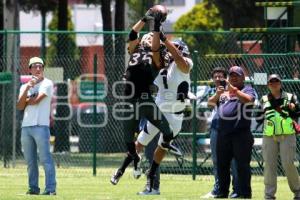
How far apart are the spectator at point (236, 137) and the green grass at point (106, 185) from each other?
759 millimetres

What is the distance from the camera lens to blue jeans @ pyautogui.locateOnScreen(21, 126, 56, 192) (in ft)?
52.7

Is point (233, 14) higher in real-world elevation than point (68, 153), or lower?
higher

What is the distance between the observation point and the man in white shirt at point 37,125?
Result: 16141mm

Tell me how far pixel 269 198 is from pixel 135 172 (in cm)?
271

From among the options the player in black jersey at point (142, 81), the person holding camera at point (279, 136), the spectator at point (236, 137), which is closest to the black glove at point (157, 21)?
the player in black jersey at point (142, 81)

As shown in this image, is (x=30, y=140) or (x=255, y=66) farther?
(x=255, y=66)

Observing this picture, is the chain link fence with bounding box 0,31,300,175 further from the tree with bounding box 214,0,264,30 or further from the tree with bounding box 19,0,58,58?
the tree with bounding box 19,0,58,58

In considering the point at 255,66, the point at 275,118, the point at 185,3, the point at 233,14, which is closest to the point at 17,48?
the point at 255,66

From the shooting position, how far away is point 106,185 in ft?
64.4

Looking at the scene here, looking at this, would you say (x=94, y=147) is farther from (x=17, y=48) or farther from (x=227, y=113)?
(x=227, y=113)

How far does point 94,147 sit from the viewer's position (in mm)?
22422

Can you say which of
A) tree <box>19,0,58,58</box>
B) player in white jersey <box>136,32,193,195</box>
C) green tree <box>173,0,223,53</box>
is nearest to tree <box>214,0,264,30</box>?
green tree <box>173,0,223,53</box>

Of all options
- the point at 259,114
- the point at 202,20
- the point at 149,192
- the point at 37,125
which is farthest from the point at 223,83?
the point at 202,20

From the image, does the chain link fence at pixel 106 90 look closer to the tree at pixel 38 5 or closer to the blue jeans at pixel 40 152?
the blue jeans at pixel 40 152
